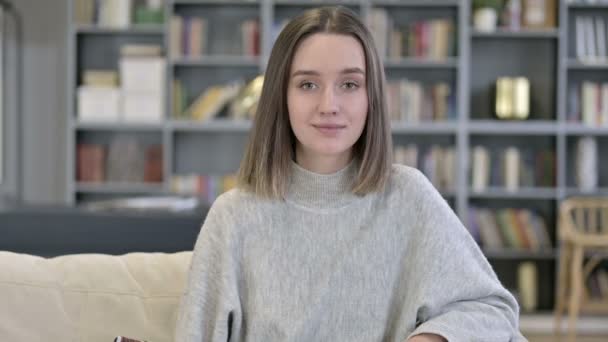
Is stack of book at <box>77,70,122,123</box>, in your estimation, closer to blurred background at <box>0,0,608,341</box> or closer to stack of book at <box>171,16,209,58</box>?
blurred background at <box>0,0,608,341</box>

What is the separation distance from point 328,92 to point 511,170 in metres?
4.20

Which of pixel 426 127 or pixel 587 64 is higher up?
pixel 587 64

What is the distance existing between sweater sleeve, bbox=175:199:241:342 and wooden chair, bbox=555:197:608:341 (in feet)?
11.6

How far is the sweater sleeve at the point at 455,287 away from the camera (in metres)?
1.54

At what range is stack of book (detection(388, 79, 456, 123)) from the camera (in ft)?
18.2

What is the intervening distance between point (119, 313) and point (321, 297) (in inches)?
15.5

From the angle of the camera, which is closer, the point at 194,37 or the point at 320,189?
the point at 320,189

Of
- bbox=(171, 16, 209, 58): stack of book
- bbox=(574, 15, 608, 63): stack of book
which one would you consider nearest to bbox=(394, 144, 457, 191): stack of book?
bbox=(574, 15, 608, 63): stack of book

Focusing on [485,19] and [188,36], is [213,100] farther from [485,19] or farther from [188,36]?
[485,19]

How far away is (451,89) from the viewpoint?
578 centimetres

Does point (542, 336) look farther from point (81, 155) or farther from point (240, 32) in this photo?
point (81, 155)

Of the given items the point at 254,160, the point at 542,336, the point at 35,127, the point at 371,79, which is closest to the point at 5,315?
the point at 254,160

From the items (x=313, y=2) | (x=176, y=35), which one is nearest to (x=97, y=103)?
(x=176, y=35)

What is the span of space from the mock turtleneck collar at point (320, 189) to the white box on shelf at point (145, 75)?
4083 millimetres
